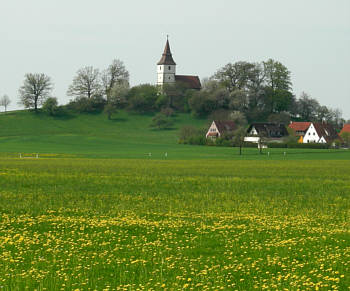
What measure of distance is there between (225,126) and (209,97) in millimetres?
19800

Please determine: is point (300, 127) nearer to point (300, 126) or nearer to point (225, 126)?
point (300, 126)

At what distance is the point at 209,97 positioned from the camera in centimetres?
16675

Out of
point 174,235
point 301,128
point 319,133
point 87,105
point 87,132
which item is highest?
point 87,105

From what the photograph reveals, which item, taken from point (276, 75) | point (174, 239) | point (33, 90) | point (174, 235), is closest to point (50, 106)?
point (33, 90)

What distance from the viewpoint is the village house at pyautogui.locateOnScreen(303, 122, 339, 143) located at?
14862cm

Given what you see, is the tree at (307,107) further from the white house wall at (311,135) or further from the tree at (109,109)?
the tree at (109,109)

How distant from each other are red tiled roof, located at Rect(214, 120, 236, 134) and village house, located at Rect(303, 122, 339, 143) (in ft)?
68.9

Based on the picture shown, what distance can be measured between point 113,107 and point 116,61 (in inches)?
1098

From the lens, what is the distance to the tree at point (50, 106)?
16981 centimetres

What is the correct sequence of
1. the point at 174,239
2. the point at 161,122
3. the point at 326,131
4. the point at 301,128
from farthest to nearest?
the point at 161,122, the point at 301,128, the point at 326,131, the point at 174,239

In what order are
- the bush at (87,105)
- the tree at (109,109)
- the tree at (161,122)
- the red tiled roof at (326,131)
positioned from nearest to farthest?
1. the red tiled roof at (326,131)
2. the tree at (161,122)
3. the tree at (109,109)
4. the bush at (87,105)

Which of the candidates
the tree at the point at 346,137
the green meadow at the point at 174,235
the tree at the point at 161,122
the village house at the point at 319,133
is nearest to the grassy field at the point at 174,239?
the green meadow at the point at 174,235

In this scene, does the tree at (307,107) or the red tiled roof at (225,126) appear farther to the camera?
the tree at (307,107)

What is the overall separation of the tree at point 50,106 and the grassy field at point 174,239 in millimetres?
139218
